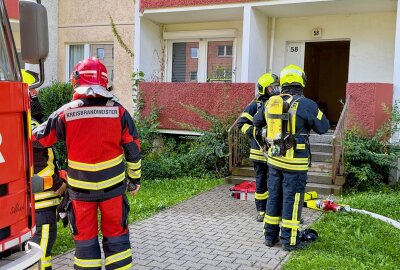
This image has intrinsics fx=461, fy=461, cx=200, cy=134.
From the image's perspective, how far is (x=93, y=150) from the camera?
3.65 m

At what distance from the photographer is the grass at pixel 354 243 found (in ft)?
15.8

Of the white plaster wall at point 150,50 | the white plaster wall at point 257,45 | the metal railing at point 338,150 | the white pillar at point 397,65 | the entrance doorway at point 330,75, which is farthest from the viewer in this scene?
the entrance doorway at point 330,75

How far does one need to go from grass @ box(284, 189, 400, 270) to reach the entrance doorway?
7.92 m

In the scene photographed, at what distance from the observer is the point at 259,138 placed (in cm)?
625

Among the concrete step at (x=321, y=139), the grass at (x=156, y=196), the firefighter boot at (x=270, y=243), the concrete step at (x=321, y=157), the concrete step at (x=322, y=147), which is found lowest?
the grass at (x=156, y=196)

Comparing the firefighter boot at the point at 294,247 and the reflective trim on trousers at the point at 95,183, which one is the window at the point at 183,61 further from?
the reflective trim on trousers at the point at 95,183

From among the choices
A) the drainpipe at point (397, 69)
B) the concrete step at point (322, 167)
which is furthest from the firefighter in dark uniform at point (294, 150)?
the drainpipe at point (397, 69)

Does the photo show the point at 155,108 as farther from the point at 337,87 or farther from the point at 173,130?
the point at 337,87

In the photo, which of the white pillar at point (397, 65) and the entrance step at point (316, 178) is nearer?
the entrance step at point (316, 178)

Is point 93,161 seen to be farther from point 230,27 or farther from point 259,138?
point 230,27

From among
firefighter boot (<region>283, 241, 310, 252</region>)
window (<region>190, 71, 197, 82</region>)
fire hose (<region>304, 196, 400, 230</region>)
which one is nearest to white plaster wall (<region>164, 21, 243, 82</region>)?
window (<region>190, 71, 197, 82</region>)

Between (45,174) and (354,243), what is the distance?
12.0ft

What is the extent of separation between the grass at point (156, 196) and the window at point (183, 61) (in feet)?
13.8

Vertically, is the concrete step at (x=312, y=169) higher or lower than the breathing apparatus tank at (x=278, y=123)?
lower
